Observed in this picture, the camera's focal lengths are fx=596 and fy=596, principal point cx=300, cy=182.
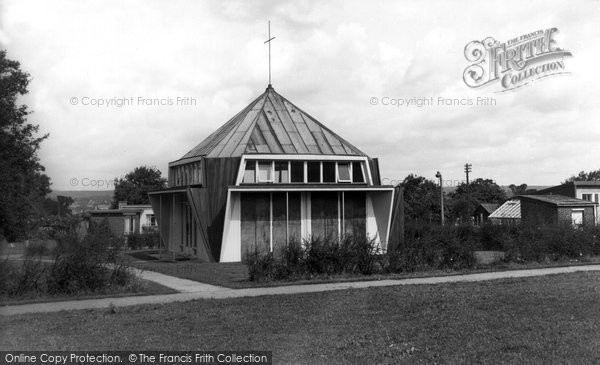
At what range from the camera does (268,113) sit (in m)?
30.6

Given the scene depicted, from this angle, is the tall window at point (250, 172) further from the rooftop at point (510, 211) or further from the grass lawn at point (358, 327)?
the rooftop at point (510, 211)

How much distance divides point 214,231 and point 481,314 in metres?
17.0

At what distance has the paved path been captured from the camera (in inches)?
475

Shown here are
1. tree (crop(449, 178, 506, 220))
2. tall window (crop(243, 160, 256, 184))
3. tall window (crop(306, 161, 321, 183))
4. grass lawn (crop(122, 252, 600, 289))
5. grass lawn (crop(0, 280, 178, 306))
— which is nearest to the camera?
grass lawn (crop(0, 280, 178, 306))

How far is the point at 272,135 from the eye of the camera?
94.1 feet

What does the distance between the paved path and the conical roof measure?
396 inches

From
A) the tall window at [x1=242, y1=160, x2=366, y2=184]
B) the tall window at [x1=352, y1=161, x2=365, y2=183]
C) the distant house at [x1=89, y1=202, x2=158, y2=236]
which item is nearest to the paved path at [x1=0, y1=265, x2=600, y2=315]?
the tall window at [x1=242, y1=160, x2=366, y2=184]

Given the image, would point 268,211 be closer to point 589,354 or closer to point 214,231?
point 214,231

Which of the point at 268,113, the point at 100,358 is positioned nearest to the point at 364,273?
the point at 100,358

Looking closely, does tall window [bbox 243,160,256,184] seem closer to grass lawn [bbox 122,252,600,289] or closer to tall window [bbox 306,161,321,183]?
tall window [bbox 306,161,321,183]

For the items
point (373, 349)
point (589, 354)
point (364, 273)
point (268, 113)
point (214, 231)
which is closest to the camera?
point (589, 354)

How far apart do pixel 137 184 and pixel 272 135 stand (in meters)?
71.2

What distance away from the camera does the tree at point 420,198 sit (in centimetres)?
6425

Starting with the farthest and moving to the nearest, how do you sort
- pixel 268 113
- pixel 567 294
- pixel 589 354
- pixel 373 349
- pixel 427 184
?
pixel 427 184
pixel 268 113
pixel 567 294
pixel 373 349
pixel 589 354
